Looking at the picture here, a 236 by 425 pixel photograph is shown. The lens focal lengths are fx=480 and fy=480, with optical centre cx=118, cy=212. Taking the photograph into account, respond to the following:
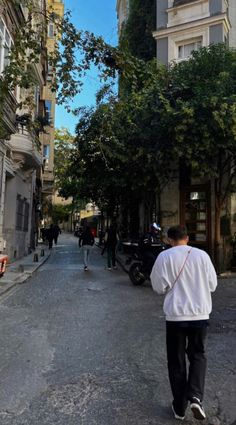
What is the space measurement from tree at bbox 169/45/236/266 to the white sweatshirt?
10.6 meters

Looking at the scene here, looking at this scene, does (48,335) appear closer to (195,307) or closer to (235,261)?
(195,307)

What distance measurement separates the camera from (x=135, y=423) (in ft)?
13.7

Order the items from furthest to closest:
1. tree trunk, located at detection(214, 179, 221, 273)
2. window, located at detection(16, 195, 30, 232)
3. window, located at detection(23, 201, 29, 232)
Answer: window, located at detection(23, 201, 29, 232), window, located at detection(16, 195, 30, 232), tree trunk, located at detection(214, 179, 221, 273)

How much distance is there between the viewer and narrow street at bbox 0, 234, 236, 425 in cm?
446

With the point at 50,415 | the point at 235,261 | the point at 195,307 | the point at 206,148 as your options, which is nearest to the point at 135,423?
the point at 50,415

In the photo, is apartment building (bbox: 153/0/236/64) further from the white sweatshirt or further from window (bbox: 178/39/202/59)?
the white sweatshirt

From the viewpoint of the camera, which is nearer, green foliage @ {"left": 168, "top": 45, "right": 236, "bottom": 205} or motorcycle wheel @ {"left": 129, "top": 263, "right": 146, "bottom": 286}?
motorcycle wheel @ {"left": 129, "top": 263, "right": 146, "bottom": 286}

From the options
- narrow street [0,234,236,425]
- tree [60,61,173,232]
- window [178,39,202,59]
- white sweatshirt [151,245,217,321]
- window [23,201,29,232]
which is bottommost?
narrow street [0,234,236,425]

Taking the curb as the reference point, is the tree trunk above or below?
above

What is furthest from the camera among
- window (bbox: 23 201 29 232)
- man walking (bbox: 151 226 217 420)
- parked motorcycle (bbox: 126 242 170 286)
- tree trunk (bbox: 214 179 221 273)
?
window (bbox: 23 201 29 232)

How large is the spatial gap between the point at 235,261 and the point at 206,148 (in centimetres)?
509

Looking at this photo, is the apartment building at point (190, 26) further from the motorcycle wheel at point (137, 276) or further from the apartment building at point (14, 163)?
the motorcycle wheel at point (137, 276)

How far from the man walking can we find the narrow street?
297 mm

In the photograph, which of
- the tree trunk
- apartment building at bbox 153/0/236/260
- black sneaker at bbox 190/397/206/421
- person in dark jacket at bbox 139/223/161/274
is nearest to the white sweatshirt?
black sneaker at bbox 190/397/206/421
